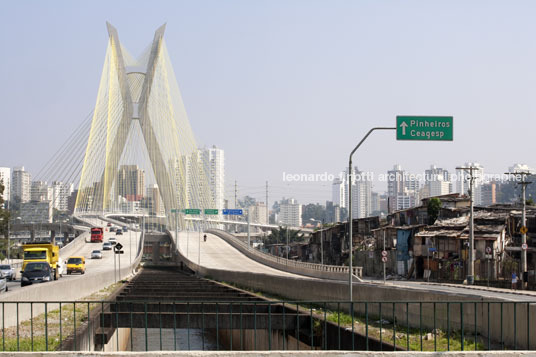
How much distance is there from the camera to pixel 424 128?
1235 inches

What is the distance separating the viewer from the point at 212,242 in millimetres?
137625

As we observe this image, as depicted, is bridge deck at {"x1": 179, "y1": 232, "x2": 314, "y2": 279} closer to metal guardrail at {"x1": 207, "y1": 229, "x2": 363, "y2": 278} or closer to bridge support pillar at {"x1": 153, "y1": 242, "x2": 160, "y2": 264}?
metal guardrail at {"x1": 207, "y1": 229, "x2": 363, "y2": 278}

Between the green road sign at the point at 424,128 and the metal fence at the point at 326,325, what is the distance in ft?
23.1

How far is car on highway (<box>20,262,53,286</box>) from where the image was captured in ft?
166

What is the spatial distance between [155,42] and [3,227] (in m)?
41.8

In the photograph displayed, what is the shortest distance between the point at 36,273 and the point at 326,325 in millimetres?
31683

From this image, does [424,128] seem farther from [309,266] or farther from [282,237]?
[282,237]

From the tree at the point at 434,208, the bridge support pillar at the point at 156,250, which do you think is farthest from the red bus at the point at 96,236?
the tree at the point at 434,208

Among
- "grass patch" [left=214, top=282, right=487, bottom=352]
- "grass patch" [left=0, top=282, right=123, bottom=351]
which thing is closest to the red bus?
"grass patch" [left=0, top=282, right=123, bottom=351]

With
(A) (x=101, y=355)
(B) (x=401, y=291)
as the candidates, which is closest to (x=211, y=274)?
(B) (x=401, y=291)

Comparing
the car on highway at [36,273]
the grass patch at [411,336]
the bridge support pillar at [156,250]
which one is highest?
the grass patch at [411,336]

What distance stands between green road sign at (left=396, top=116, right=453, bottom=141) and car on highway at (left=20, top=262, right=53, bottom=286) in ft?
97.5

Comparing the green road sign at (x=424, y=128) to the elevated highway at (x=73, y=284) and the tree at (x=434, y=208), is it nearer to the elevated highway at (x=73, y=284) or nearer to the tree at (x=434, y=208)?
the elevated highway at (x=73, y=284)

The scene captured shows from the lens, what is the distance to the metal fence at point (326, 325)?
771 inches
